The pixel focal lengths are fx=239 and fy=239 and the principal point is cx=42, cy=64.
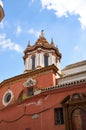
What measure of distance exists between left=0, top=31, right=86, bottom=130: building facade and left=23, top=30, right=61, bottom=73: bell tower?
0.18 meters

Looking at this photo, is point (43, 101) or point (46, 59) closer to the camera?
point (43, 101)

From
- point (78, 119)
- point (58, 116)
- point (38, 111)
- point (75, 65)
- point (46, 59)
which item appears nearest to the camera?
point (78, 119)

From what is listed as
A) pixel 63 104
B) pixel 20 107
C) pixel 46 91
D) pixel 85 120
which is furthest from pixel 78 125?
pixel 20 107

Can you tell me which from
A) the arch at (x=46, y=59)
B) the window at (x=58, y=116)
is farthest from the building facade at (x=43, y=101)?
the arch at (x=46, y=59)

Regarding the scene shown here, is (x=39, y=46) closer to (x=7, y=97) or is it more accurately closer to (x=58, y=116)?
(x=7, y=97)

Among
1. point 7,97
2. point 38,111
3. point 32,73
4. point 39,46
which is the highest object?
point 39,46

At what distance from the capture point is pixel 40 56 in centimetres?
2967

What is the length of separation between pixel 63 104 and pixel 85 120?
219 cm

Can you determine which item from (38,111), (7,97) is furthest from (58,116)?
(7,97)

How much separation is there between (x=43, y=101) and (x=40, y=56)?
1034cm

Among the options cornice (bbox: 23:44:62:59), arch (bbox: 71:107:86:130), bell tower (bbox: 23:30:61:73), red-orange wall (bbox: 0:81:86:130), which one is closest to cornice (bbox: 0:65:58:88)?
bell tower (bbox: 23:30:61:73)

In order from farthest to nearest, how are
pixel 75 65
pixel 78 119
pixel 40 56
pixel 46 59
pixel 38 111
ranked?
pixel 75 65 → pixel 46 59 → pixel 40 56 → pixel 38 111 → pixel 78 119

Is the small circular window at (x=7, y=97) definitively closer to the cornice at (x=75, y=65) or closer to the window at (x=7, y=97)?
the window at (x=7, y=97)

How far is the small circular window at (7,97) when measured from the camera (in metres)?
25.2
